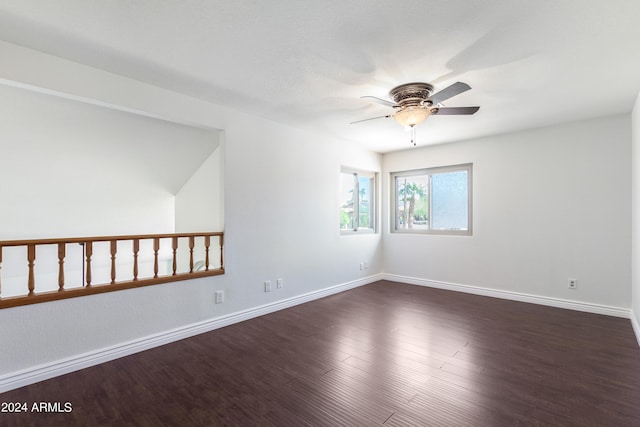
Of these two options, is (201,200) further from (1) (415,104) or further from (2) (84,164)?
(1) (415,104)

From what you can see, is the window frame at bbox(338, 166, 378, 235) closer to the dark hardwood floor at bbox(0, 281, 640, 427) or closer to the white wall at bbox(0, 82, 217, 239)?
the dark hardwood floor at bbox(0, 281, 640, 427)

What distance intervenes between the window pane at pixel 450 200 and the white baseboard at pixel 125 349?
2620 mm

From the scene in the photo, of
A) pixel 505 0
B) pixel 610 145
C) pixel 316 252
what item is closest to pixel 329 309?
pixel 316 252

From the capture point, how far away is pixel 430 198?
4922 mm

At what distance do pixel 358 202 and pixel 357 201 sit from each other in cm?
3

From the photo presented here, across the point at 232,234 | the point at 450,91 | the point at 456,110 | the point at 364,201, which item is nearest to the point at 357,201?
the point at 364,201

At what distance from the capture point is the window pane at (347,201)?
478 cm

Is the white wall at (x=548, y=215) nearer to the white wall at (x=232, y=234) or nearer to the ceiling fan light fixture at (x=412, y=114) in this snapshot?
the white wall at (x=232, y=234)

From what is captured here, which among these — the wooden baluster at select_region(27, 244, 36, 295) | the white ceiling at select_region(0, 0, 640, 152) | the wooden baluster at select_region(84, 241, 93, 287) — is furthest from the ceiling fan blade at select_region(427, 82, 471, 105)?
the wooden baluster at select_region(27, 244, 36, 295)

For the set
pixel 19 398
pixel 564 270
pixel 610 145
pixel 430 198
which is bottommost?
pixel 19 398

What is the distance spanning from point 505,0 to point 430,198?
3589mm

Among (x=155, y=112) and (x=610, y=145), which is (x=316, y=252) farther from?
(x=610, y=145)

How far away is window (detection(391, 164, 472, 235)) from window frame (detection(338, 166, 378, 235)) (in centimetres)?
33

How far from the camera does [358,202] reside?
5.09 metres
